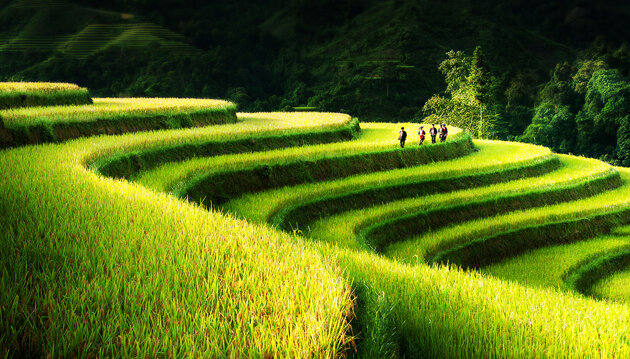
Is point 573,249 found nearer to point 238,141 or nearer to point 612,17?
point 238,141

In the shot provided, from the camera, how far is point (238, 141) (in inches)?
508

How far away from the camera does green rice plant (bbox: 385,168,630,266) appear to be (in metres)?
9.32

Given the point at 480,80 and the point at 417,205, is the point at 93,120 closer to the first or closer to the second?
the point at 417,205

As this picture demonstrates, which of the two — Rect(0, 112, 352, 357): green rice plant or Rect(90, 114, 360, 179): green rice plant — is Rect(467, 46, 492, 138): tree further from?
Rect(0, 112, 352, 357): green rice plant

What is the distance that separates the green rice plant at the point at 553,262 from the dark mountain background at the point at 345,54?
29.5m

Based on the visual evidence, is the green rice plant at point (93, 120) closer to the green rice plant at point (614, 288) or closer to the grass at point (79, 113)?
the grass at point (79, 113)

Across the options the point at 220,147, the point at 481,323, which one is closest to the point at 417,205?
the point at 220,147

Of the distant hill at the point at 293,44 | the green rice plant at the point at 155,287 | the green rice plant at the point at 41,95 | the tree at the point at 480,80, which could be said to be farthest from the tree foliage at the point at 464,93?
the green rice plant at the point at 155,287

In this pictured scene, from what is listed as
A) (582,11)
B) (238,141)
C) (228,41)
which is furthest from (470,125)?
(582,11)

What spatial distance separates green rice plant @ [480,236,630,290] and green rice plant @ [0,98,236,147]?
1005cm

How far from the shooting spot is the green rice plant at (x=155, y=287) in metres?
2.07

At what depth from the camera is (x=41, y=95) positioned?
1525 centimetres

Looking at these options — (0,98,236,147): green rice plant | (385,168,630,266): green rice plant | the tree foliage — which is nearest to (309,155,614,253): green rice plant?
(385,168,630,266): green rice plant

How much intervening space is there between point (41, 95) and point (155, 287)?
15194 millimetres
